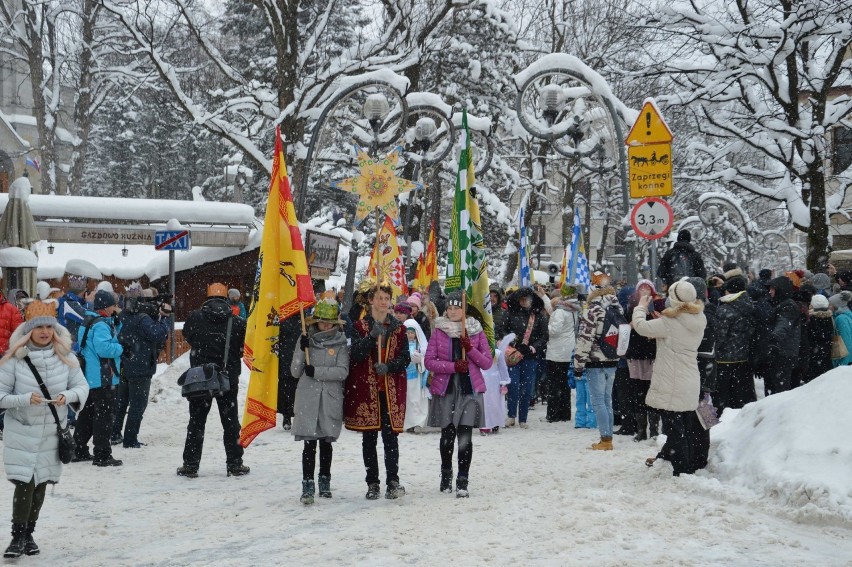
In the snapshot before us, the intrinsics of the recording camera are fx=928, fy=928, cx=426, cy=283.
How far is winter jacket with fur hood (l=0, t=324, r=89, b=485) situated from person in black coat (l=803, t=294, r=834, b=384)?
34.5 ft

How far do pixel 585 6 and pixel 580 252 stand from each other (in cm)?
1760

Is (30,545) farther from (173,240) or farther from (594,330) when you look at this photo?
(173,240)

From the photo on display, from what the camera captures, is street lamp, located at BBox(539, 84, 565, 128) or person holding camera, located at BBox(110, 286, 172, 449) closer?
person holding camera, located at BBox(110, 286, 172, 449)

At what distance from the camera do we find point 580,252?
19.2m

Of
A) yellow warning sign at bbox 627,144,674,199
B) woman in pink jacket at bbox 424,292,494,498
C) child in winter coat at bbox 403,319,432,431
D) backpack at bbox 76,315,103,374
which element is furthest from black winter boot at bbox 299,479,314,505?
yellow warning sign at bbox 627,144,674,199

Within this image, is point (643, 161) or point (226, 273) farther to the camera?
point (226, 273)

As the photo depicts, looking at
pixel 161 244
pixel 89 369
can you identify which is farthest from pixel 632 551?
pixel 161 244

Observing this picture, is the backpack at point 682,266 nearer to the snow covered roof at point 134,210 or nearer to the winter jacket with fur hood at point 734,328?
the winter jacket with fur hood at point 734,328

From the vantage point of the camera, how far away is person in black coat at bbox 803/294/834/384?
13266 mm

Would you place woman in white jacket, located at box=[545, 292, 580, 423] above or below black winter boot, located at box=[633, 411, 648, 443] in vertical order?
above

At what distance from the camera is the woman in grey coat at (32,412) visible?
623 centimetres

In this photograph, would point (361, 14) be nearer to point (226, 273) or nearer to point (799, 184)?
point (226, 273)

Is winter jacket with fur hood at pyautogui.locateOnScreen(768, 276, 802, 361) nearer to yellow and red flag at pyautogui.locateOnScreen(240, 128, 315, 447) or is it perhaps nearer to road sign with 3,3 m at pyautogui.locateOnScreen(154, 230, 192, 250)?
yellow and red flag at pyautogui.locateOnScreen(240, 128, 315, 447)

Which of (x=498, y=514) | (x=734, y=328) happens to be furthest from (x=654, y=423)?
(x=498, y=514)
